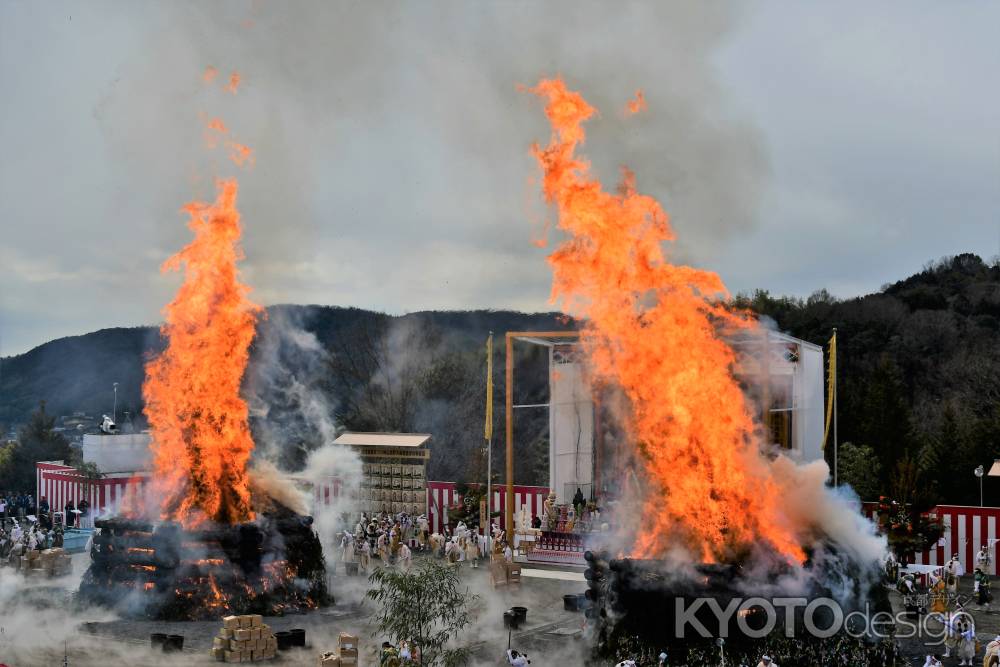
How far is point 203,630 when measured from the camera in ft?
77.2

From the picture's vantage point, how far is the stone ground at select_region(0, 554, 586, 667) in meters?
20.6

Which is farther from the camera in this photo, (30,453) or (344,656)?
(30,453)

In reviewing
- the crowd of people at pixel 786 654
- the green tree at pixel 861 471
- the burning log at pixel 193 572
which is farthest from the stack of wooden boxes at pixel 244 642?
the green tree at pixel 861 471

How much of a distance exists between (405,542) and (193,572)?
11.9m

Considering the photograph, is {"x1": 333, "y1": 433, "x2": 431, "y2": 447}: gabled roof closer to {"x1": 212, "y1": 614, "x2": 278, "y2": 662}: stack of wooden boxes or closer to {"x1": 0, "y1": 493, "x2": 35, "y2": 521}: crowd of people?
{"x1": 0, "y1": 493, "x2": 35, "y2": 521}: crowd of people

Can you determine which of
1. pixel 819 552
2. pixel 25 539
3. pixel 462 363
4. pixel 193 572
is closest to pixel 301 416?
pixel 462 363

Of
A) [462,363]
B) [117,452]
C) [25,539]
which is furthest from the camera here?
[462,363]

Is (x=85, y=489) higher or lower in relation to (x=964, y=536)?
higher

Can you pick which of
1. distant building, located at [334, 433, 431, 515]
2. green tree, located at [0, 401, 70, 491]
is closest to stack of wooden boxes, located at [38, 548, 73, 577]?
distant building, located at [334, 433, 431, 515]

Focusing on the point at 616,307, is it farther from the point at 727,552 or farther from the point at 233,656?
the point at 233,656

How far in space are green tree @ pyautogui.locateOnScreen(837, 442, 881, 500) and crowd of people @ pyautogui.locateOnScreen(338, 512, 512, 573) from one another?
1329cm

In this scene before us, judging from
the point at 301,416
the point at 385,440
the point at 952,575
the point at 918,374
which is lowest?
the point at 952,575

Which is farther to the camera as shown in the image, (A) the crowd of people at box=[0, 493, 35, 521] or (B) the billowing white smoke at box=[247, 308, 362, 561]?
(B) the billowing white smoke at box=[247, 308, 362, 561]

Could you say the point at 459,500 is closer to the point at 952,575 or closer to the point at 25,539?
the point at 25,539
